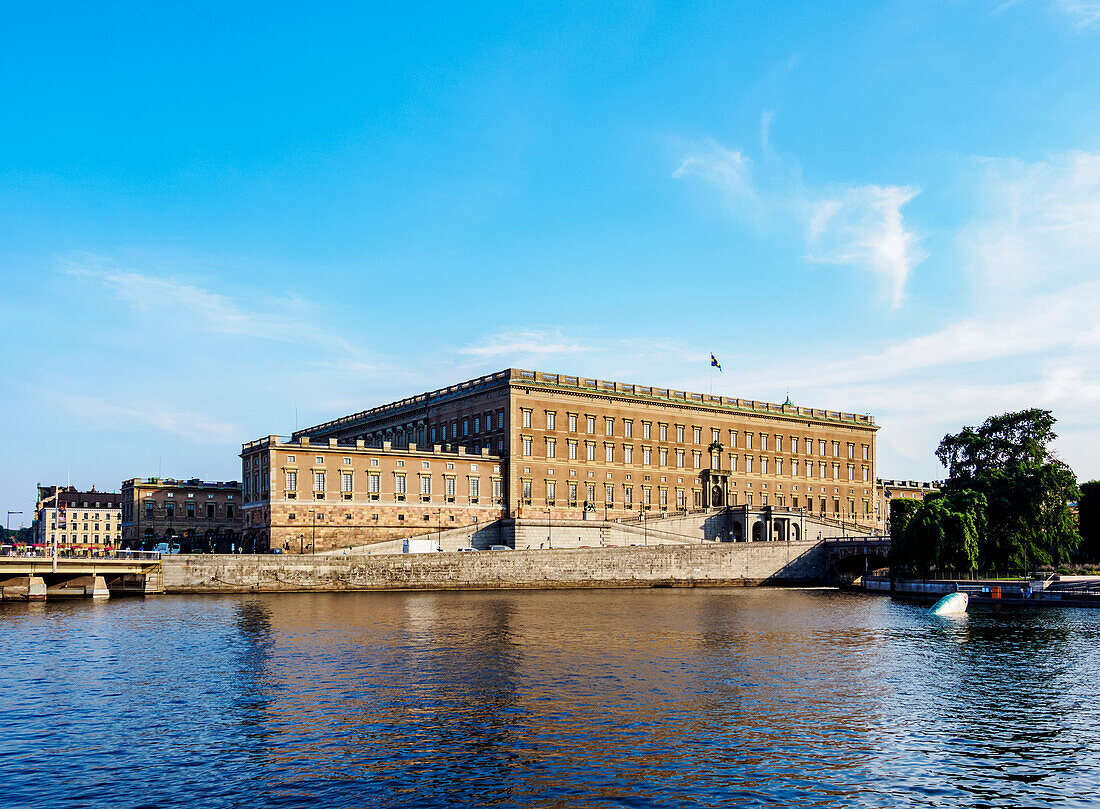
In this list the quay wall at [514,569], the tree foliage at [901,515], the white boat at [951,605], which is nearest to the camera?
the white boat at [951,605]

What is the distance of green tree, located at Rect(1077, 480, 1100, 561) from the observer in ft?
381

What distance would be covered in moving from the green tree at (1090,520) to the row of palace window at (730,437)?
35318mm

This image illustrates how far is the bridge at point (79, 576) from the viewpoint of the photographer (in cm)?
7356

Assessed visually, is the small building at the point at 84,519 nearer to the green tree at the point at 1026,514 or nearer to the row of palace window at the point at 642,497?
the row of palace window at the point at 642,497

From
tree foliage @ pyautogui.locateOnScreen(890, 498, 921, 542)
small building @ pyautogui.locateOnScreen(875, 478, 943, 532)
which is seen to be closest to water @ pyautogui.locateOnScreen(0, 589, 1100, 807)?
tree foliage @ pyautogui.locateOnScreen(890, 498, 921, 542)

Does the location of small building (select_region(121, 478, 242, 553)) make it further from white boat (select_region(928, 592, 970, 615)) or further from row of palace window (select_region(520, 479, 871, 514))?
white boat (select_region(928, 592, 970, 615))

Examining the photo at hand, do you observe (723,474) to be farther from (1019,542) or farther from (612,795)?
(612,795)

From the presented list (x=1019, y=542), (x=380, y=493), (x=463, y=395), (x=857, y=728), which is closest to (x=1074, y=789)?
(x=857, y=728)

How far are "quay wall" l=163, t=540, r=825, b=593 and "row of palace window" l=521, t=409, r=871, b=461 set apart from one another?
2142 centimetres

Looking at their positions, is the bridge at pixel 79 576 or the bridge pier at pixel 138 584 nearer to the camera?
→ the bridge at pixel 79 576

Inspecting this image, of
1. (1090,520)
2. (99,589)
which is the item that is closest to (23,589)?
(99,589)

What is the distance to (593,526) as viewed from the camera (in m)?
109

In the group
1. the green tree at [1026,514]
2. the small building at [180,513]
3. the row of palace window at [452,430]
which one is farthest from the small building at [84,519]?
the green tree at [1026,514]

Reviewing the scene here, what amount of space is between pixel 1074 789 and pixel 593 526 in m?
84.7
